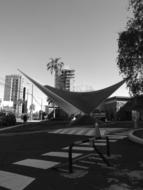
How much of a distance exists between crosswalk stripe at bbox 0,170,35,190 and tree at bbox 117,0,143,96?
951 centimetres

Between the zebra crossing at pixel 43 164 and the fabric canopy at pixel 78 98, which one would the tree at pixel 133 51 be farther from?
the fabric canopy at pixel 78 98

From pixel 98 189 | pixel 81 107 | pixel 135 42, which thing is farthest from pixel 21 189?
pixel 81 107

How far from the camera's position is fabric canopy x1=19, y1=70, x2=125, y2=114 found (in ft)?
82.8

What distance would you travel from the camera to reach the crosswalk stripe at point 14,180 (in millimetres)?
4879

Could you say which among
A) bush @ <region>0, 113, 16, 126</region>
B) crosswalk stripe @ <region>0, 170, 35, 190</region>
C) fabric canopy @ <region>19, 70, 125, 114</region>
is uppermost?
fabric canopy @ <region>19, 70, 125, 114</region>

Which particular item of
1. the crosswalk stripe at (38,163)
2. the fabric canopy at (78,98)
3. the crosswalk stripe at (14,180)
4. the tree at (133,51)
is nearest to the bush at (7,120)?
the fabric canopy at (78,98)

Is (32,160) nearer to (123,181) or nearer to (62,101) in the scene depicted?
(123,181)

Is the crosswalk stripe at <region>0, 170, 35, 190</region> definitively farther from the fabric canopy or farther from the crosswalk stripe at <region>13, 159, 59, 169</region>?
the fabric canopy

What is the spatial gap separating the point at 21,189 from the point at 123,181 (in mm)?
2281

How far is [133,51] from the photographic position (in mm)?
12836

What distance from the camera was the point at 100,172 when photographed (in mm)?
5922

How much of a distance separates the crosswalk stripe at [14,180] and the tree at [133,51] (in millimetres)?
9511

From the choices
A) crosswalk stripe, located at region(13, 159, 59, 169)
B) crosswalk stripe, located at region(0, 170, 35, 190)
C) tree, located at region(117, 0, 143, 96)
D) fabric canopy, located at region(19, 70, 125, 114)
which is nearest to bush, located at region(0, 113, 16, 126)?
fabric canopy, located at region(19, 70, 125, 114)

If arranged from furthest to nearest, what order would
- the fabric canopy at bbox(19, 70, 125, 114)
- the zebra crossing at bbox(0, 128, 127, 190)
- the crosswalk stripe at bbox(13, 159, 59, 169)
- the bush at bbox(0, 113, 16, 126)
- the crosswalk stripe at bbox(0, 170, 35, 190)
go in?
the bush at bbox(0, 113, 16, 126) < the fabric canopy at bbox(19, 70, 125, 114) < the crosswalk stripe at bbox(13, 159, 59, 169) < the zebra crossing at bbox(0, 128, 127, 190) < the crosswalk stripe at bbox(0, 170, 35, 190)
